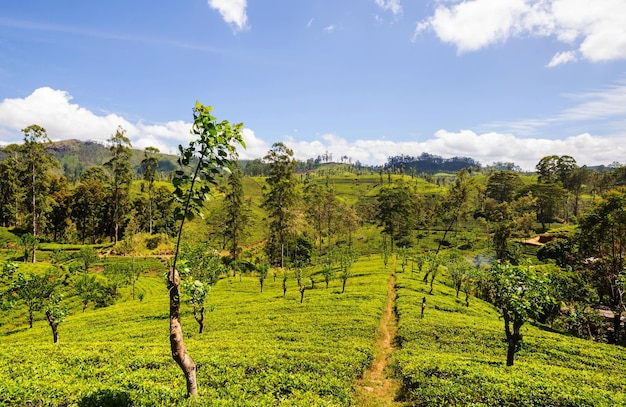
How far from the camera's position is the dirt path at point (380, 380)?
15.8 metres

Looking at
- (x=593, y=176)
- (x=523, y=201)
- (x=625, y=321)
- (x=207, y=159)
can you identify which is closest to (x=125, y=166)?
(x=207, y=159)

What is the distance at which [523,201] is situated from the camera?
115312 mm

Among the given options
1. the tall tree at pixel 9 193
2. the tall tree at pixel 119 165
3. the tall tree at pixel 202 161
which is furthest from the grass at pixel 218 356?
the tall tree at pixel 9 193

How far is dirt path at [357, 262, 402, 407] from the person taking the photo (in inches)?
620

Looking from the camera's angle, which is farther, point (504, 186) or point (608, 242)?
point (504, 186)

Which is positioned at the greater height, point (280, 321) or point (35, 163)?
point (35, 163)

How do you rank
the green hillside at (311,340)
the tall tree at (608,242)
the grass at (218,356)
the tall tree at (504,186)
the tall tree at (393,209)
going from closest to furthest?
the grass at (218,356) < the green hillside at (311,340) < the tall tree at (608,242) < the tall tree at (393,209) < the tall tree at (504,186)

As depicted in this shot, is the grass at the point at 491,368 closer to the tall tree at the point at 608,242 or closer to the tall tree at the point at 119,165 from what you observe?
the tall tree at the point at 608,242

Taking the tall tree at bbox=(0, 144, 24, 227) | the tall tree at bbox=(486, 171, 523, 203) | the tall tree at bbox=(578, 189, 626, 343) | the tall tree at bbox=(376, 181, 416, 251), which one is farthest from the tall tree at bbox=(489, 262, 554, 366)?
the tall tree at bbox=(486, 171, 523, 203)

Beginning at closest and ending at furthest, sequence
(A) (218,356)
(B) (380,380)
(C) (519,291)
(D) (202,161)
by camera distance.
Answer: (D) (202,161)
(A) (218,356)
(C) (519,291)
(B) (380,380)

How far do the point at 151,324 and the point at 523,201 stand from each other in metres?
128

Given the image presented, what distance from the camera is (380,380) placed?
18.2 metres

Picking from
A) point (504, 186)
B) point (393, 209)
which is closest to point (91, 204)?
point (393, 209)

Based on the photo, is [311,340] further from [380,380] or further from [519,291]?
[519,291]
